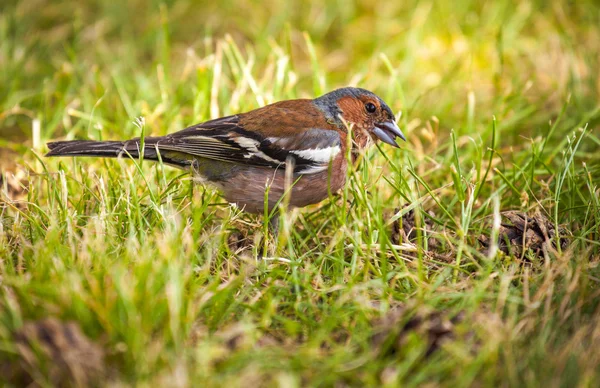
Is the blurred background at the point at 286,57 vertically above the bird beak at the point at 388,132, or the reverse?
the blurred background at the point at 286,57

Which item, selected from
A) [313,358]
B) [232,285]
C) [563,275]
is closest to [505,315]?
[563,275]

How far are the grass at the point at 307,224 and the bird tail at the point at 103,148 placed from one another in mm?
110

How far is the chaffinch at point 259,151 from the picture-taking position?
387cm

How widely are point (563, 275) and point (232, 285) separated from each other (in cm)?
146

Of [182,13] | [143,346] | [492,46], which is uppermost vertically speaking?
[182,13]

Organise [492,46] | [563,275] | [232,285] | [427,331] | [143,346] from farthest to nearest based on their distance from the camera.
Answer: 1. [492,46]
2. [563,275]
3. [232,285]
4. [427,331]
5. [143,346]

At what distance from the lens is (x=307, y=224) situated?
400 cm

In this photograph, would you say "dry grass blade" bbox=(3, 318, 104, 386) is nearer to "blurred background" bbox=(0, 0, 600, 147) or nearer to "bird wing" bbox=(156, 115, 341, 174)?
"bird wing" bbox=(156, 115, 341, 174)

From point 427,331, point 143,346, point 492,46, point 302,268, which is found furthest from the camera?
point 492,46

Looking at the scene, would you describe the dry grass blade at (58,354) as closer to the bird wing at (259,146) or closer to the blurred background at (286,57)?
the bird wing at (259,146)

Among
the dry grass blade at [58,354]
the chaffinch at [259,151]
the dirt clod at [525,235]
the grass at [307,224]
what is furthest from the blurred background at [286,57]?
the dry grass blade at [58,354]

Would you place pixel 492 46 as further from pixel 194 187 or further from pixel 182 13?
pixel 194 187

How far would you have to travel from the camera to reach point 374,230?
3686 mm

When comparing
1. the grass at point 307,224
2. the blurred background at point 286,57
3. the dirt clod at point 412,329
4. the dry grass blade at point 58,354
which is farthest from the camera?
the blurred background at point 286,57
